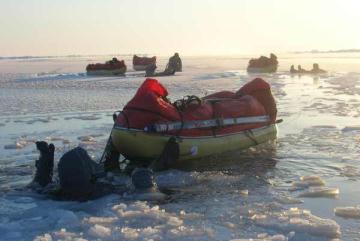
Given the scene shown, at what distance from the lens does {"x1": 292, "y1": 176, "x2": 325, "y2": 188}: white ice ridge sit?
6.86 m

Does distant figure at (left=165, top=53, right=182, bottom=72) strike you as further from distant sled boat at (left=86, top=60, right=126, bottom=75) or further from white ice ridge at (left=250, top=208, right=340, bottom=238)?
A: white ice ridge at (left=250, top=208, right=340, bottom=238)

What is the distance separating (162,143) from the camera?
778 centimetres

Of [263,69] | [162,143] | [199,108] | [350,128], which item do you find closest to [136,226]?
[162,143]

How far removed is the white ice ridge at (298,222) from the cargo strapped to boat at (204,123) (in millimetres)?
2471

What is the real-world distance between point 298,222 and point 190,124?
10.3 feet

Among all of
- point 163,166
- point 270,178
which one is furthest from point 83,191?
point 270,178

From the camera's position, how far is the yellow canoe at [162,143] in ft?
25.1

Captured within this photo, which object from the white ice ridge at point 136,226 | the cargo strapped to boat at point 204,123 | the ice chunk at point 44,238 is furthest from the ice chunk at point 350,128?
the ice chunk at point 44,238

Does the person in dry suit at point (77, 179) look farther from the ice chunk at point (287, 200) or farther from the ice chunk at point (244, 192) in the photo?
the ice chunk at point (287, 200)

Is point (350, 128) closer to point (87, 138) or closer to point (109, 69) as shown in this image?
point (87, 138)

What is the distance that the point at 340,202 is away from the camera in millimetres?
6098

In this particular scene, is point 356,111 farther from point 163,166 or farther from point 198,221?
point 198,221

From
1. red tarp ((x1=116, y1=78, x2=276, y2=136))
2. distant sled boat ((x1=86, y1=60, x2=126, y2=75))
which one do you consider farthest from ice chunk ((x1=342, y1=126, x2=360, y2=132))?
distant sled boat ((x1=86, y1=60, x2=126, y2=75))

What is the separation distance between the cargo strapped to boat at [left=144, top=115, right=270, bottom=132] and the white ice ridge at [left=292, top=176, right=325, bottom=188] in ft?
6.11
